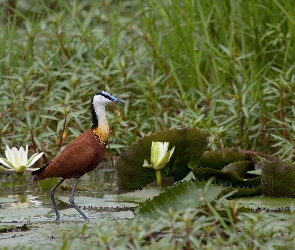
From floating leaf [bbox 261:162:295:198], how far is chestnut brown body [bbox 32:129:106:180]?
0.96 m

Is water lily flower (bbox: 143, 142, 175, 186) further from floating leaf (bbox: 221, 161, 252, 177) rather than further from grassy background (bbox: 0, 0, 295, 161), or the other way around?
grassy background (bbox: 0, 0, 295, 161)

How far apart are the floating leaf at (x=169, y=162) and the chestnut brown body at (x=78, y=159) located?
1.80 ft

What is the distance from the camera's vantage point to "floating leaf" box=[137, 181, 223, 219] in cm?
408

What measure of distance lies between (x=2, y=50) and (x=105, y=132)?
244cm

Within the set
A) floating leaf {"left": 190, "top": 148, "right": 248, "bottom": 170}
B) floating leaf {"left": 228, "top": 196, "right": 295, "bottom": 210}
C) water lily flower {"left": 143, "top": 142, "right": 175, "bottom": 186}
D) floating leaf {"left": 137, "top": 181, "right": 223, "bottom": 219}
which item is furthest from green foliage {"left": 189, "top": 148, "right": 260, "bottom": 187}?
floating leaf {"left": 137, "top": 181, "right": 223, "bottom": 219}

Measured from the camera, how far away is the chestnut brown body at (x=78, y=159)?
15.1 feet

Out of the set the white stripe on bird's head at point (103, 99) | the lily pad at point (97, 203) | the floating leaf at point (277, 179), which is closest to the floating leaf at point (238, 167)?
the floating leaf at point (277, 179)

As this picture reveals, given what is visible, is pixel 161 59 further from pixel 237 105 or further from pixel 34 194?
pixel 34 194

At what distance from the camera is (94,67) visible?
7113 mm

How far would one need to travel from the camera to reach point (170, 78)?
705 centimetres

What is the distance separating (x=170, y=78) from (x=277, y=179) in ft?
8.28

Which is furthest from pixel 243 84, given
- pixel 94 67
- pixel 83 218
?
pixel 83 218

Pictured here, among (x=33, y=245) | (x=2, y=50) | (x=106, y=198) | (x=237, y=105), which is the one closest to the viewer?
(x=33, y=245)

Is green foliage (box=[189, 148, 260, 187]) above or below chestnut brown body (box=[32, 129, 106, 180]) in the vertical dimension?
below
